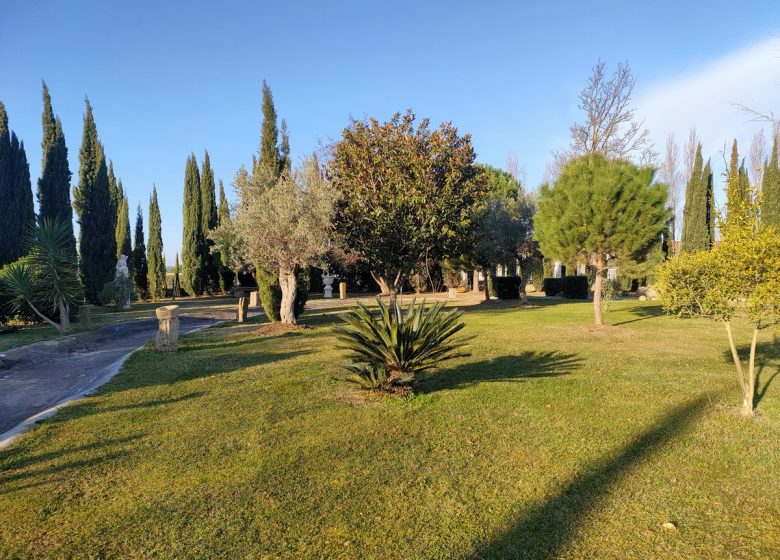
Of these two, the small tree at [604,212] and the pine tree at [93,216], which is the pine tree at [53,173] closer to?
the pine tree at [93,216]

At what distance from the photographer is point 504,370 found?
27.1 ft

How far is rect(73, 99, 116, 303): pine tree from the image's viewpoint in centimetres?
2433

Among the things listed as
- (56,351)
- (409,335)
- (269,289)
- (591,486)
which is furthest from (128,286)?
(591,486)

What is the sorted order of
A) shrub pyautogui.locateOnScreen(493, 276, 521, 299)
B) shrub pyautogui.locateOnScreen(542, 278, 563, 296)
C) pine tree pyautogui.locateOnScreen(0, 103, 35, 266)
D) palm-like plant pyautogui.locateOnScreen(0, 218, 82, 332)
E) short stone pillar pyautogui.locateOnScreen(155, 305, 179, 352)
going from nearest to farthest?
short stone pillar pyautogui.locateOnScreen(155, 305, 179, 352) → palm-like plant pyautogui.locateOnScreen(0, 218, 82, 332) → pine tree pyautogui.locateOnScreen(0, 103, 35, 266) → shrub pyautogui.locateOnScreen(493, 276, 521, 299) → shrub pyautogui.locateOnScreen(542, 278, 563, 296)

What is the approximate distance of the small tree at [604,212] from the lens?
12984 millimetres

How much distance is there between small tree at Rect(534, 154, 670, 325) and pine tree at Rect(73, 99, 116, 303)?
2312cm

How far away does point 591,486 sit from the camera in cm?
377

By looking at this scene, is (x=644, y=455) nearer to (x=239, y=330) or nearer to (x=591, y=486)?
(x=591, y=486)


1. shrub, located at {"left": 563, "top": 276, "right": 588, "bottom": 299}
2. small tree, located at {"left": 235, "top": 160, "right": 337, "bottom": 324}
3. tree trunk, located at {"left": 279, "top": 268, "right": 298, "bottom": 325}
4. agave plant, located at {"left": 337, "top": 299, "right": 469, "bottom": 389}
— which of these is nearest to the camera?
agave plant, located at {"left": 337, "top": 299, "right": 469, "bottom": 389}

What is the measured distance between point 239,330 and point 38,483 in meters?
10.6

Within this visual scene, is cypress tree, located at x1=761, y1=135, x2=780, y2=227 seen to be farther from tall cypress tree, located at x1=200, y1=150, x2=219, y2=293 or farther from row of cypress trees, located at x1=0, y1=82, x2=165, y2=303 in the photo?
row of cypress trees, located at x1=0, y1=82, x2=165, y2=303

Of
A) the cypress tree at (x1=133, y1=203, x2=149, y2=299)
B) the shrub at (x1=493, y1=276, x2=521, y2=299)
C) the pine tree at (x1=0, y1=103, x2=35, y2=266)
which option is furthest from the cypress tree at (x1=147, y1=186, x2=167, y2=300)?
the shrub at (x1=493, y1=276, x2=521, y2=299)

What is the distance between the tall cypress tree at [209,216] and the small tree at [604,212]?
1038 inches

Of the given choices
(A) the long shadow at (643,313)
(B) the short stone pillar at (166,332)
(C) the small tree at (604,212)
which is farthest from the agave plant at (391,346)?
(A) the long shadow at (643,313)
